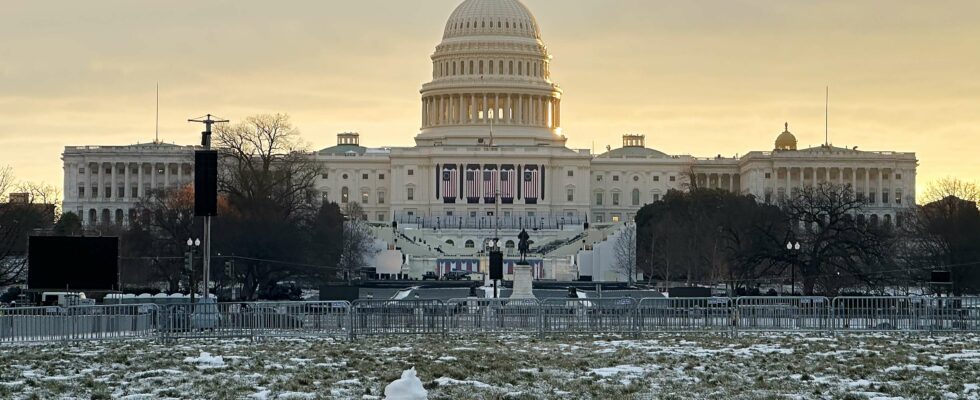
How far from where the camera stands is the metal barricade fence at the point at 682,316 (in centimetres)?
4600

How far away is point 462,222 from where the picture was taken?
17225cm

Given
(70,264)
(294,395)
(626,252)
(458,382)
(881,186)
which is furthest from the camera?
(881,186)

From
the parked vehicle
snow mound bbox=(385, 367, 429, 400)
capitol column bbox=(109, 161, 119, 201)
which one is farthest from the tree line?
capitol column bbox=(109, 161, 119, 201)

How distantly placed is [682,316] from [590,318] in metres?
2.30

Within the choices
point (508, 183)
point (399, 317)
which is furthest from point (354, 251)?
point (399, 317)

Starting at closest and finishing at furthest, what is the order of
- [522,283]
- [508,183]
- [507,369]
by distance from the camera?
[507,369]
[522,283]
[508,183]

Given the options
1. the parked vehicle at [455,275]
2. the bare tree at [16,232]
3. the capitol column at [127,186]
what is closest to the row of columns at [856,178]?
the capitol column at [127,186]

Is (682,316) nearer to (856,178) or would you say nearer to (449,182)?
(449,182)

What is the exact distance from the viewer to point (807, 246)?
307ft

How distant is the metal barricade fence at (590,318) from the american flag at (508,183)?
14057 centimetres

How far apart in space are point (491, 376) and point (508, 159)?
159 meters

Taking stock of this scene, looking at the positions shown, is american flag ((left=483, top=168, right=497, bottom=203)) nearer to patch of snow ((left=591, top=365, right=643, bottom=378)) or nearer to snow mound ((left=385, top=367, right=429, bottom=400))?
patch of snow ((left=591, top=365, right=643, bottom=378))

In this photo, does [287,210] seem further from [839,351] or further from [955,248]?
[839,351]

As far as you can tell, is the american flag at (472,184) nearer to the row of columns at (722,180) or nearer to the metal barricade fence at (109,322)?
the row of columns at (722,180)
